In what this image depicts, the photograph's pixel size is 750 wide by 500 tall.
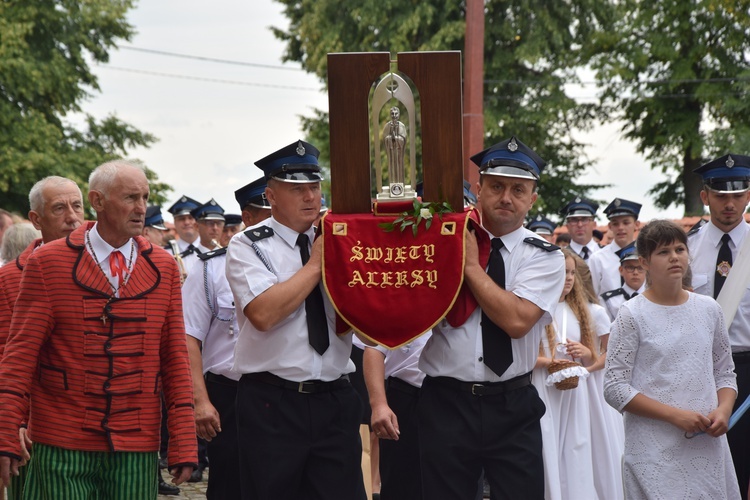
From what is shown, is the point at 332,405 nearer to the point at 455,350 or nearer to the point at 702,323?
the point at 455,350

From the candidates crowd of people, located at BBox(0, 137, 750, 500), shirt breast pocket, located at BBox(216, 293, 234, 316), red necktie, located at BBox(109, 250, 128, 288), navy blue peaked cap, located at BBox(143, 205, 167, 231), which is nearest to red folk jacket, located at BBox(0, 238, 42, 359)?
crowd of people, located at BBox(0, 137, 750, 500)

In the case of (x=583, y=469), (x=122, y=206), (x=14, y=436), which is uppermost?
(x=122, y=206)

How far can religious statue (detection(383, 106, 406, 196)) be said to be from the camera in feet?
17.8

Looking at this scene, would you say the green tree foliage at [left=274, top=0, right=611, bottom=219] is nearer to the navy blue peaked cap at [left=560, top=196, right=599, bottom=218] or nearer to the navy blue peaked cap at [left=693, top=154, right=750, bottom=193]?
the navy blue peaked cap at [left=560, top=196, right=599, bottom=218]

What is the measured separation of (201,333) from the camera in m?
7.25

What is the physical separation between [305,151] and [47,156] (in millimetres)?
21404

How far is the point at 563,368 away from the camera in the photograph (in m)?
7.58

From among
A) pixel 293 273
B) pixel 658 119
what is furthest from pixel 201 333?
pixel 658 119

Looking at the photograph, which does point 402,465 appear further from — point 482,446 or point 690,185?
point 690,185

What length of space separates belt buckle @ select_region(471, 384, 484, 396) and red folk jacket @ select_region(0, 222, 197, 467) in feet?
4.34

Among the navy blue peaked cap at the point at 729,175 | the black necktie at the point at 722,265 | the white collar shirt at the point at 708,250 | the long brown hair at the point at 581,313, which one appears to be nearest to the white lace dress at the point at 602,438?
the long brown hair at the point at 581,313

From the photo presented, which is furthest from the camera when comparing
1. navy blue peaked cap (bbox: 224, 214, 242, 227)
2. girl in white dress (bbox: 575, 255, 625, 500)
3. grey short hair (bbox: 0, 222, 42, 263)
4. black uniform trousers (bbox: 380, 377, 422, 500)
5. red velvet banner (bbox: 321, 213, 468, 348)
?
navy blue peaked cap (bbox: 224, 214, 242, 227)

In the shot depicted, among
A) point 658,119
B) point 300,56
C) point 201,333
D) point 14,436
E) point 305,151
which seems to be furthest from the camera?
point 300,56

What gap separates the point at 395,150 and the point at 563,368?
275 cm
